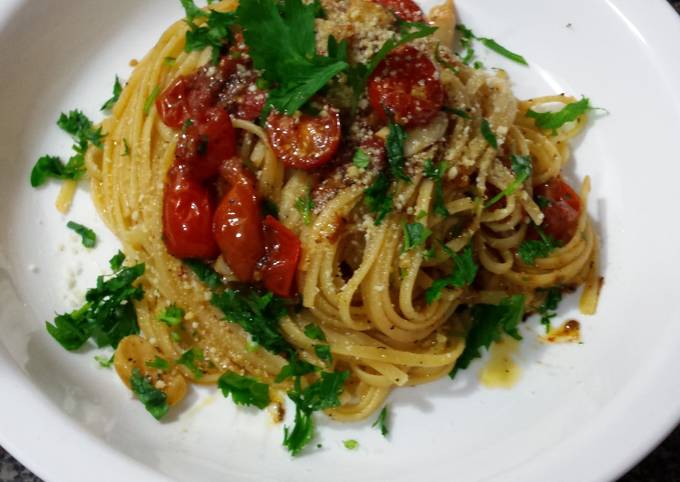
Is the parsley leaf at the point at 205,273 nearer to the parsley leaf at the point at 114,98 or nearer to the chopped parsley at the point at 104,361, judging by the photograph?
the chopped parsley at the point at 104,361

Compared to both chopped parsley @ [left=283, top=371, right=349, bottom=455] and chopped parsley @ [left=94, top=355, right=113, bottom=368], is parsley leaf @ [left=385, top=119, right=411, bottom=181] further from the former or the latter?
chopped parsley @ [left=94, top=355, right=113, bottom=368]

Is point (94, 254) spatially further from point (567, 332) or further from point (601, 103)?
point (601, 103)

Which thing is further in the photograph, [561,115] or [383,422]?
[561,115]

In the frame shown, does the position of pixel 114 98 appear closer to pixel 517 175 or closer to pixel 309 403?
pixel 309 403

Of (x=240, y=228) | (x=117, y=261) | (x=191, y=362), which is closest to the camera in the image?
(x=240, y=228)

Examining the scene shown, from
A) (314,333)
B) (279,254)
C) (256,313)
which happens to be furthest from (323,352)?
(279,254)

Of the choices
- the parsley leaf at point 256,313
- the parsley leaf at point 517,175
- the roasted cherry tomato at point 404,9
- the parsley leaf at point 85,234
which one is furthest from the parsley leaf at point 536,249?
the parsley leaf at point 85,234

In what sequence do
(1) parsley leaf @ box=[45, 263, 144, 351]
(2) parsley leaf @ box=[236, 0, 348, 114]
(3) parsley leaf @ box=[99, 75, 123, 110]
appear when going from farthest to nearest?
(3) parsley leaf @ box=[99, 75, 123, 110] < (1) parsley leaf @ box=[45, 263, 144, 351] < (2) parsley leaf @ box=[236, 0, 348, 114]

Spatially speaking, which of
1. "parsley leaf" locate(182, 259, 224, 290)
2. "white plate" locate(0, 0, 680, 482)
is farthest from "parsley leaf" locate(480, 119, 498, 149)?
"parsley leaf" locate(182, 259, 224, 290)

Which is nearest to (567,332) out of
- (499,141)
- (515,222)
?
(515,222)
